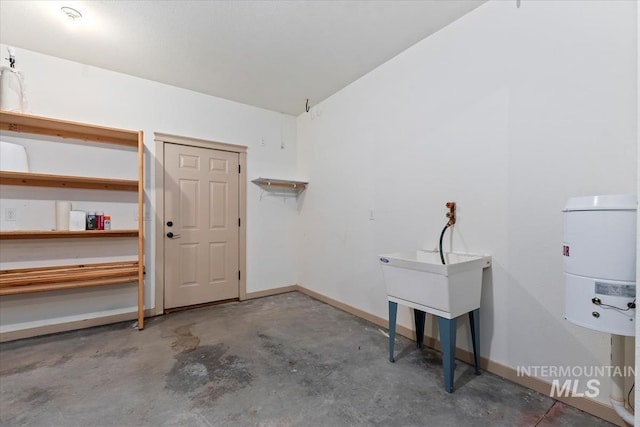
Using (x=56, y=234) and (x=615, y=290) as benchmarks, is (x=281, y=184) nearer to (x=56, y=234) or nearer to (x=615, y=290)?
(x=56, y=234)

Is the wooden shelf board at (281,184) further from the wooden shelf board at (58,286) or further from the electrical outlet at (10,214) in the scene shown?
the electrical outlet at (10,214)

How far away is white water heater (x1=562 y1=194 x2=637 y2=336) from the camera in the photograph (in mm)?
1265

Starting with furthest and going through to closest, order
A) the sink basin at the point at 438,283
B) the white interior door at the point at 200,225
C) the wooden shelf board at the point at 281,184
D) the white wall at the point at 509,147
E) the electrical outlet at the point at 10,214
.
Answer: the wooden shelf board at the point at 281,184 < the white interior door at the point at 200,225 < the electrical outlet at the point at 10,214 < the sink basin at the point at 438,283 < the white wall at the point at 509,147

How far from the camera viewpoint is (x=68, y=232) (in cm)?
272

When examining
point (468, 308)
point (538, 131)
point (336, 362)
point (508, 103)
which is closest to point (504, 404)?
point (468, 308)

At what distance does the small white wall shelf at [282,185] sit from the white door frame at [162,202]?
0.27 meters

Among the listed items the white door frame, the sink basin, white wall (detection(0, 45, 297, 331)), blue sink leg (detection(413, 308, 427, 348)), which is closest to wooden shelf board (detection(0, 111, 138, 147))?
white wall (detection(0, 45, 297, 331))

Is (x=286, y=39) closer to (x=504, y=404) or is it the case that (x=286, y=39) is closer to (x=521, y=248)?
(x=521, y=248)

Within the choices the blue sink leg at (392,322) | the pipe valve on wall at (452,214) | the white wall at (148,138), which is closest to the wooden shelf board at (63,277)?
the white wall at (148,138)

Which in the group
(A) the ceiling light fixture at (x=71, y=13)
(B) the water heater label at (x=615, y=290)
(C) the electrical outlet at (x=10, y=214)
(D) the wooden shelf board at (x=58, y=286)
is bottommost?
(D) the wooden shelf board at (x=58, y=286)

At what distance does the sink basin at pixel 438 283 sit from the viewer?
6.27 ft

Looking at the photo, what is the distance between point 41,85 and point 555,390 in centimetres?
506

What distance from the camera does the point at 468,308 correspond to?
2045 mm

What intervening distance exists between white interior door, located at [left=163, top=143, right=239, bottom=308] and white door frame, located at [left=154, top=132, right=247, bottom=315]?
0.05 m
